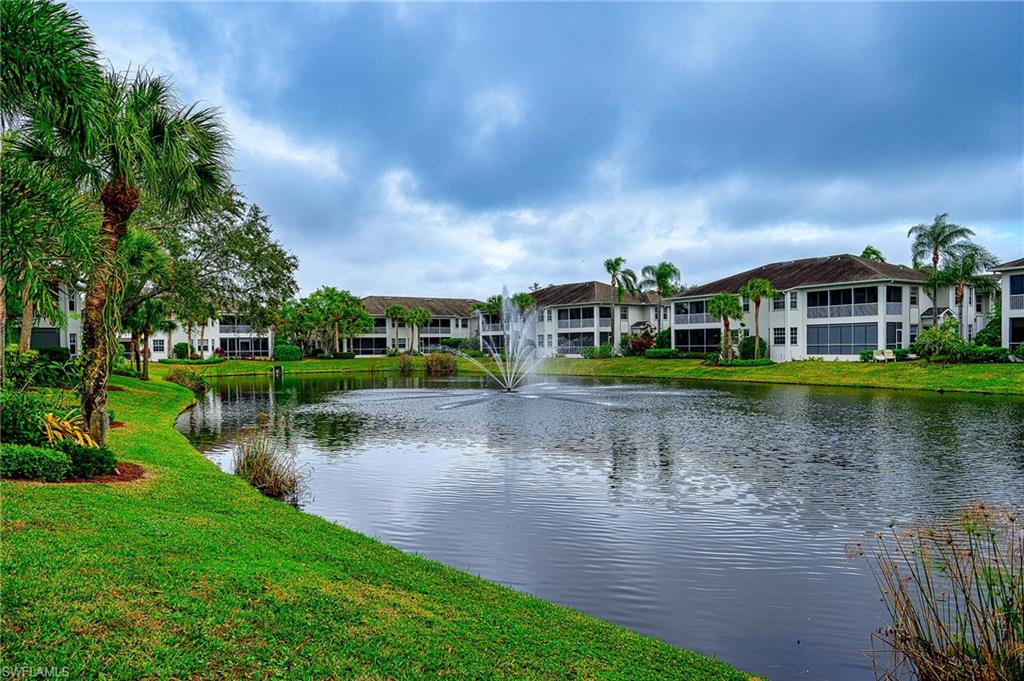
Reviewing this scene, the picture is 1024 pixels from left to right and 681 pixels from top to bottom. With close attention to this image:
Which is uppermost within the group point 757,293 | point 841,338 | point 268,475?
point 757,293

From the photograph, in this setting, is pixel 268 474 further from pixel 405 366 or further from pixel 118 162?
pixel 405 366

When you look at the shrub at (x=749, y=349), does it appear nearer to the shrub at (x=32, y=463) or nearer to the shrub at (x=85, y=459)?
the shrub at (x=85, y=459)

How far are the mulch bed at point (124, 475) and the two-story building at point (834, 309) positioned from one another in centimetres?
5636

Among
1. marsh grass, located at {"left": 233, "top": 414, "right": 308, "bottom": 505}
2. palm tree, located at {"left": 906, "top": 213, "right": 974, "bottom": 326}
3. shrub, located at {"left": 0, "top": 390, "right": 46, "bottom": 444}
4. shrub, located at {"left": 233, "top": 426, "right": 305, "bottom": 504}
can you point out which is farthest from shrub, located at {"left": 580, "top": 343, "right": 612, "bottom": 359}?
shrub, located at {"left": 0, "top": 390, "right": 46, "bottom": 444}

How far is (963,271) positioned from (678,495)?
5015 centimetres

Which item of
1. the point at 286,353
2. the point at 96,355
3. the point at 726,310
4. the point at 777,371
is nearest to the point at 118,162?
the point at 96,355

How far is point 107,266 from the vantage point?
13734 mm

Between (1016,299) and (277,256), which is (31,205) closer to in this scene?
(277,256)

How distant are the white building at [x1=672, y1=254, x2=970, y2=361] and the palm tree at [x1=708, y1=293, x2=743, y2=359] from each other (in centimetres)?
473

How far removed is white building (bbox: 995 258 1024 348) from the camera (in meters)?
50.8

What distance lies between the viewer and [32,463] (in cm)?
1225

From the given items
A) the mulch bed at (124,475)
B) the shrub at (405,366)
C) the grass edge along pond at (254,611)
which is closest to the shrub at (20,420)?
the mulch bed at (124,475)

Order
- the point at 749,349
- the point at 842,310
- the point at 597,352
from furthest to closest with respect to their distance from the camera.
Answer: the point at 597,352
the point at 749,349
the point at 842,310

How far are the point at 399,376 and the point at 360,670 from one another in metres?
65.9
